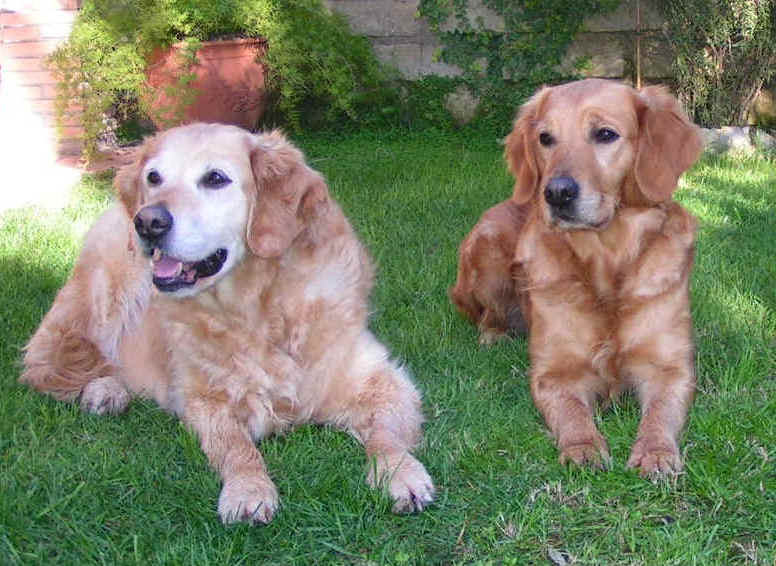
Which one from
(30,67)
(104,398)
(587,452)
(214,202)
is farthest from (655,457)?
(30,67)

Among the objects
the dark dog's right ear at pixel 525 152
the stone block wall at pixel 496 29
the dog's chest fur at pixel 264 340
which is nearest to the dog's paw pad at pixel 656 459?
the dog's chest fur at pixel 264 340

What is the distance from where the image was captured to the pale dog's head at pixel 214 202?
8.43 feet

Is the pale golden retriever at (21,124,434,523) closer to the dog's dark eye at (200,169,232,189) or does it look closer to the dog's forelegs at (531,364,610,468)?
the dog's dark eye at (200,169,232,189)

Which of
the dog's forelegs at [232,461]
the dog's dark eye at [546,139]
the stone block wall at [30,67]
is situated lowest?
the stone block wall at [30,67]

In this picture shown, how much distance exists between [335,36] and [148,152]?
4.61 meters

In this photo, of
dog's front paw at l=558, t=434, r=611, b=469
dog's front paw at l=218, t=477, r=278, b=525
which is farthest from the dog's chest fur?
dog's front paw at l=558, t=434, r=611, b=469

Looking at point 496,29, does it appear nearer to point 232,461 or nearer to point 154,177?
point 154,177

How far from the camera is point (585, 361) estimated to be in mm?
3061

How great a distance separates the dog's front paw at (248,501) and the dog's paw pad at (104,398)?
855 millimetres

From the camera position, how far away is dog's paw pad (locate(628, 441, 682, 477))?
2.46 m

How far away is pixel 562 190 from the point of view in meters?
2.85

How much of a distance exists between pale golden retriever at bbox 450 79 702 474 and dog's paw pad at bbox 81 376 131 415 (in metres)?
1.42

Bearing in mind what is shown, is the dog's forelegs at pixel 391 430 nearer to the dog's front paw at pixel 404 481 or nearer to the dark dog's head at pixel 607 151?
the dog's front paw at pixel 404 481

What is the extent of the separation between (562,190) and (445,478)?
98cm
